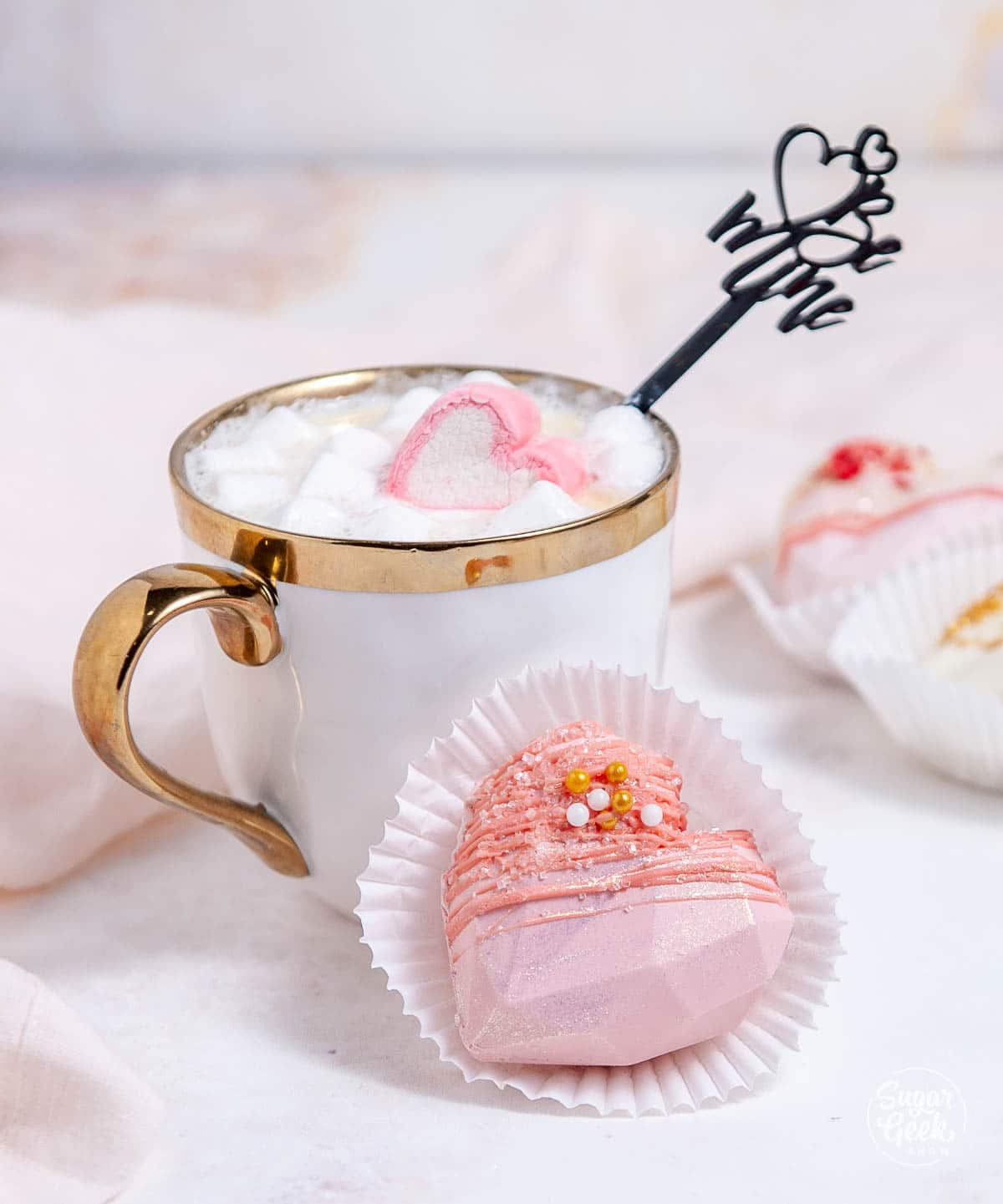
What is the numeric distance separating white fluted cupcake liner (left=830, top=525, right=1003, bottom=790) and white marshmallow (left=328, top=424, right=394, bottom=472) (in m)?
→ 0.41

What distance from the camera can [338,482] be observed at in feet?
2.58

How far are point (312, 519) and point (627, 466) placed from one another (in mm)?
190

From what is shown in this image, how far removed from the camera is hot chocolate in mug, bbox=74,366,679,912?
70 cm

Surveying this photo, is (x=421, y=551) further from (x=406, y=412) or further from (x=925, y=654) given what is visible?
(x=925, y=654)

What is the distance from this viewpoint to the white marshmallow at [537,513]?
28.5 inches

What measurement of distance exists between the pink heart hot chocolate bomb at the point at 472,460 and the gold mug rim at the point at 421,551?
0.06 m

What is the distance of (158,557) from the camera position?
1158mm

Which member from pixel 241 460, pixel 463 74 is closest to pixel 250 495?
pixel 241 460

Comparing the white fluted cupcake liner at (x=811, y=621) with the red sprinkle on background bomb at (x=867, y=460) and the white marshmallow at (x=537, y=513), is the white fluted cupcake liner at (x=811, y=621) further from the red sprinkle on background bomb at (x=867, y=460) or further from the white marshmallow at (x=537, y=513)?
the white marshmallow at (x=537, y=513)

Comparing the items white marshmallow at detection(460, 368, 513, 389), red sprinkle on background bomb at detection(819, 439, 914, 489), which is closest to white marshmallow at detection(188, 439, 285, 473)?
white marshmallow at detection(460, 368, 513, 389)

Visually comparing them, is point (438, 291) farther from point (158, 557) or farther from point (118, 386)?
point (158, 557)

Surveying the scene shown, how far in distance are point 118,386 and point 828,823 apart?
2.68 feet

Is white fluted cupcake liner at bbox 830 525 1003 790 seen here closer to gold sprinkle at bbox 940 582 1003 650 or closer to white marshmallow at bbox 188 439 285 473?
gold sprinkle at bbox 940 582 1003 650

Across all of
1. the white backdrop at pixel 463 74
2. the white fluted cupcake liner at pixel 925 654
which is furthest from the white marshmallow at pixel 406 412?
the white backdrop at pixel 463 74
